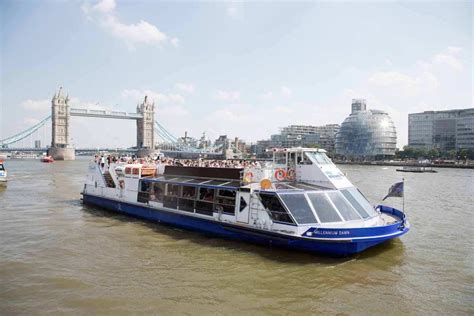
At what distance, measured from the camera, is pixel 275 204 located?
14.2 metres

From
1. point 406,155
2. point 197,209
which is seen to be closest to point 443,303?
point 197,209

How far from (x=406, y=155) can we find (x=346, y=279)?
142 m

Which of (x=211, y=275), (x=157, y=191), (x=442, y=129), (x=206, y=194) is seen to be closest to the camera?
(x=211, y=275)

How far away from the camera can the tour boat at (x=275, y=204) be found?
13094 millimetres

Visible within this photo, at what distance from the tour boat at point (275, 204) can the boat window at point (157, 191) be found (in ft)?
0.17

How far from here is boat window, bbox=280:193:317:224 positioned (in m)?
13.4

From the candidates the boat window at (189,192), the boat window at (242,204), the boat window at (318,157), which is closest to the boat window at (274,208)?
the boat window at (242,204)

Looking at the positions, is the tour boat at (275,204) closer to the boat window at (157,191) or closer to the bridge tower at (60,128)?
the boat window at (157,191)

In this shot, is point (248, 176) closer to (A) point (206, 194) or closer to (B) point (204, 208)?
(A) point (206, 194)

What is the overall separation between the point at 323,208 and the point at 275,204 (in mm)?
1808

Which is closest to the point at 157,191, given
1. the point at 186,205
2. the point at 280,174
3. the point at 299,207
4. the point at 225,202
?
the point at 186,205

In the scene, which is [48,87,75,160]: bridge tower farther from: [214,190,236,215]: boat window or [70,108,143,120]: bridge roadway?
[214,190,236,215]: boat window

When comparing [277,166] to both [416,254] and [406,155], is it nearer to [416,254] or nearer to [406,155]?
[416,254]

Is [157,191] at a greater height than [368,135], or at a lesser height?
lesser
